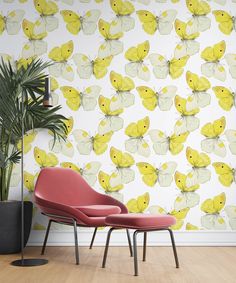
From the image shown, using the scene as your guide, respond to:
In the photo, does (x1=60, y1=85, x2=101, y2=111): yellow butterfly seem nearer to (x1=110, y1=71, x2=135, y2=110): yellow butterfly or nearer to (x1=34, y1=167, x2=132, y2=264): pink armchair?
(x1=110, y1=71, x2=135, y2=110): yellow butterfly

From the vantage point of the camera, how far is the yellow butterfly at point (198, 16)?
4898mm

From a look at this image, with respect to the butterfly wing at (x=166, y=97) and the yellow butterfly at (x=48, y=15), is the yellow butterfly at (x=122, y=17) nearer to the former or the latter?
the yellow butterfly at (x=48, y=15)

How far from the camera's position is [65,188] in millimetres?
4395

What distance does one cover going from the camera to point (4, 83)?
4.37m

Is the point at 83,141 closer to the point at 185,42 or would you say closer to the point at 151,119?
the point at 151,119

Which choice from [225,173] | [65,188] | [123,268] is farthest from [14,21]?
[123,268]

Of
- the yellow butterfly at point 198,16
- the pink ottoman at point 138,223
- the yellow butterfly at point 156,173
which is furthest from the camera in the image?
the yellow butterfly at point 198,16

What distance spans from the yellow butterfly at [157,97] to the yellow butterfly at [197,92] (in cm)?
18

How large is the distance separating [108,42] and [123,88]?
0.52m

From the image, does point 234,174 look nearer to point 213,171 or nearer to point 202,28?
point 213,171

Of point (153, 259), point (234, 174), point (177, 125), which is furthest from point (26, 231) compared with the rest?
point (234, 174)

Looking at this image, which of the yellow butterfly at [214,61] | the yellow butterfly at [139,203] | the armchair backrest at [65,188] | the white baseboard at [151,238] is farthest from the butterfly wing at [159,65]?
the white baseboard at [151,238]

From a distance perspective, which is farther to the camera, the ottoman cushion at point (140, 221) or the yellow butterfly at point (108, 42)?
the yellow butterfly at point (108, 42)

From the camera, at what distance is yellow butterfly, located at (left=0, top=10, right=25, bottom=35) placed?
4.88 metres
